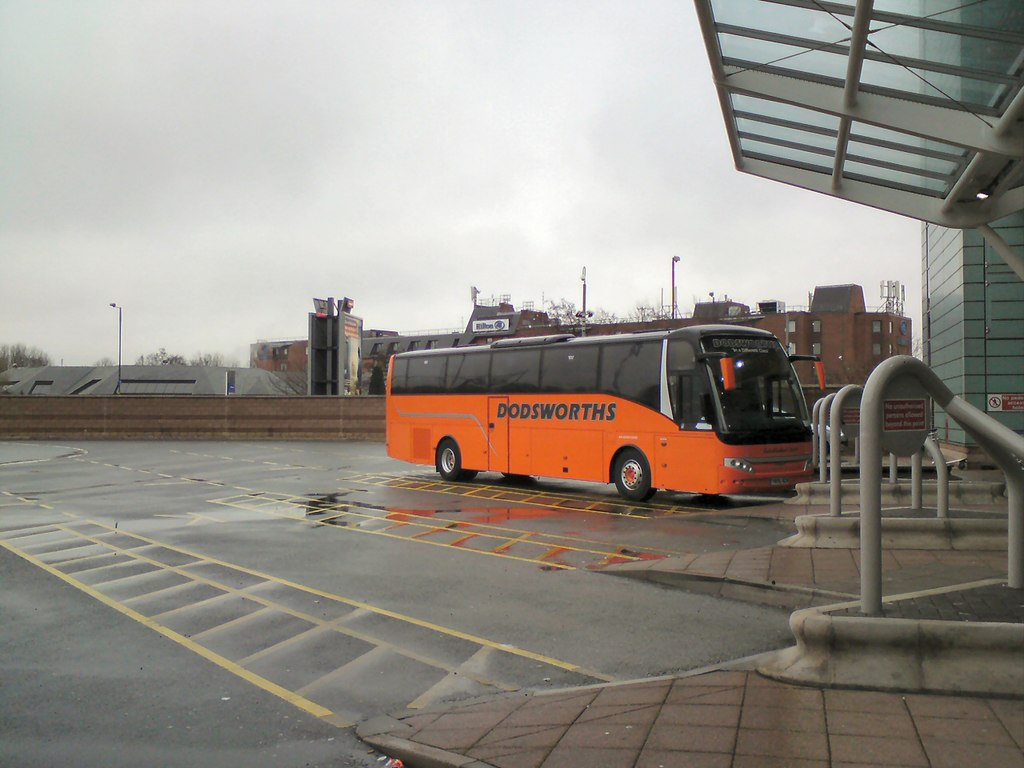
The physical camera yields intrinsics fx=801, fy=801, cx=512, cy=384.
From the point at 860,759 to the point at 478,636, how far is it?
374cm

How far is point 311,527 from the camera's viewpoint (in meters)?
13.0

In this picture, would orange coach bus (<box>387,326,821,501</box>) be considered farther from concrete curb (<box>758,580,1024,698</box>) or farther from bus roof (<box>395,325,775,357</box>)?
concrete curb (<box>758,580,1024,698</box>)

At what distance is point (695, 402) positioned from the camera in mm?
14766

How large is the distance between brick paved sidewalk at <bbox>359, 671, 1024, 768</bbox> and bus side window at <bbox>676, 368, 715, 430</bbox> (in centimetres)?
970

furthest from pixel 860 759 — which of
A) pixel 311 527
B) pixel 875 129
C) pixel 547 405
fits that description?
pixel 547 405

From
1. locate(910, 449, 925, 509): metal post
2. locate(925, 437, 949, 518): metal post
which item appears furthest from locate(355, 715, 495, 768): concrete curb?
locate(910, 449, 925, 509): metal post

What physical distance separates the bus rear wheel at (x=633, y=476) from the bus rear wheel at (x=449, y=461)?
511 cm

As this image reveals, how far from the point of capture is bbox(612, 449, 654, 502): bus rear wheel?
1559cm

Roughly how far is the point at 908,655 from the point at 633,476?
11.2 metres

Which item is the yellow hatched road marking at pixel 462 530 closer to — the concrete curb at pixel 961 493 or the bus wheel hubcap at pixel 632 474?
the concrete curb at pixel 961 493

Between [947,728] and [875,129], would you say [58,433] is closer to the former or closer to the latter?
[875,129]

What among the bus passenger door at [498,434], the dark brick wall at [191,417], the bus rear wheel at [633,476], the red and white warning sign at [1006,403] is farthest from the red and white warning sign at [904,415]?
the dark brick wall at [191,417]

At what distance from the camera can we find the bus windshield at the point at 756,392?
47.6 feet

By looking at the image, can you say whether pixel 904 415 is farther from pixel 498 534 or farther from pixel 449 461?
pixel 449 461
